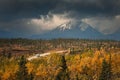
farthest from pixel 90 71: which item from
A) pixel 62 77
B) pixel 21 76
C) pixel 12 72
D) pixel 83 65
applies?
pixel 21 76

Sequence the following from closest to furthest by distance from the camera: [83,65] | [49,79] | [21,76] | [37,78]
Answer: [21,76], [49,79], [37,78], [83,65]

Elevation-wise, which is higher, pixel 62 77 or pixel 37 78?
pixel 62 77

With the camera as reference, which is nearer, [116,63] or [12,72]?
[12,72]

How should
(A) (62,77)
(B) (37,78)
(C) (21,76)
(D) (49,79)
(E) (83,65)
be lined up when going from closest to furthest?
(C) (21,76), (A) (62,77), (D) (49,79), (B) (37,78), (E) (83,65)

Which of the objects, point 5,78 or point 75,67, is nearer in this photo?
point 5,78

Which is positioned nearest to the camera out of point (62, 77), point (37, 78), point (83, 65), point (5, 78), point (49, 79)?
point (62, 77)

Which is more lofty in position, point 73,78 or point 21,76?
point 21,76

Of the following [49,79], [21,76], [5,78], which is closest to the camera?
[21,76]

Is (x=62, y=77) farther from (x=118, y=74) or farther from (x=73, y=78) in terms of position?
(x=118, y=74)

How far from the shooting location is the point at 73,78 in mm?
137875

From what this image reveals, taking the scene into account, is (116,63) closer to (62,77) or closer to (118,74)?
(118,74)

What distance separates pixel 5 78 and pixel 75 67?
4574 cm

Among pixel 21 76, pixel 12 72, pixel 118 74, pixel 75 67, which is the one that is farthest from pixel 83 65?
pixel 21 76

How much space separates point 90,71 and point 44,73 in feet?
82.6
